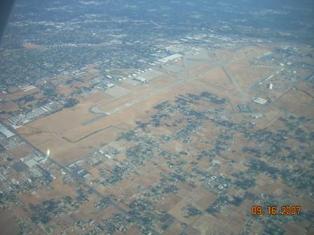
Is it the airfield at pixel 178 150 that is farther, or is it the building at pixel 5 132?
the building at pixel 5 132

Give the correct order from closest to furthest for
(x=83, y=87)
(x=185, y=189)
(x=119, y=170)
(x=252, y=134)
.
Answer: (x=185, y=189) → (x=119, y=170) → (x=252, y=134) → (x=83, y=87)

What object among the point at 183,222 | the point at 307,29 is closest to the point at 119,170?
the point at 183,222

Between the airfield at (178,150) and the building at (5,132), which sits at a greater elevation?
the airfield at (178,150)

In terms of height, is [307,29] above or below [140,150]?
above

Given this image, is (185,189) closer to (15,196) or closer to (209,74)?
(15,196)
